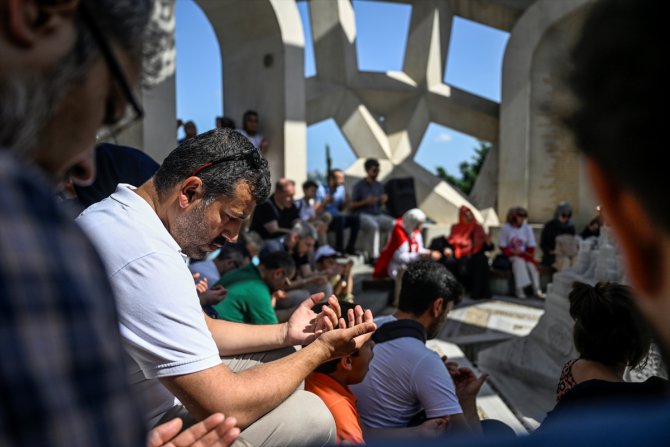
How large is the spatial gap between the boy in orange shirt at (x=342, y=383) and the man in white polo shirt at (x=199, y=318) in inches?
7.5

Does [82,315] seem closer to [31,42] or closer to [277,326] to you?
[31,42]

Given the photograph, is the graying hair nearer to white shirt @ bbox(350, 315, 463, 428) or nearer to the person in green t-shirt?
white shirt @ bbox(350, 315, 463, 428)

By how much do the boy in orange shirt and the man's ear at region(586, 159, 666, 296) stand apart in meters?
1.66

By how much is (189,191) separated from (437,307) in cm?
157

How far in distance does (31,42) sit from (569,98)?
1.79ft

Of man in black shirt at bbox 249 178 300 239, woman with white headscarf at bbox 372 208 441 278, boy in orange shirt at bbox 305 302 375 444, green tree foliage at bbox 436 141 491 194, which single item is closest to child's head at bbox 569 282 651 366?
Answer: boy in orange shirt at bbox 305 302 375 444

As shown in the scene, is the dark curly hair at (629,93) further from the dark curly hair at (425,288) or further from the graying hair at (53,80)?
the dark curly hair at (425,288)

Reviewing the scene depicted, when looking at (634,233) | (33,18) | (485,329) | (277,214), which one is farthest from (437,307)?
(485,329)

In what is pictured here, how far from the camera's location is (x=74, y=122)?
0.69 meters

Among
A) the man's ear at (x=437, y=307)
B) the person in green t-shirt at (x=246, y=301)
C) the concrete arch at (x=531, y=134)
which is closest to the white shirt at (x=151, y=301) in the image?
the man's ear at (x=437, y=307)

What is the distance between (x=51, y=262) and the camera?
497mm

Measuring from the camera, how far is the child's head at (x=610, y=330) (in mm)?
2229

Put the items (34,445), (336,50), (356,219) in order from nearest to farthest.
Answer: (34,445) → (356,219) → (336,50)

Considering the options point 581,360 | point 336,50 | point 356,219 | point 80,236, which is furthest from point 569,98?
point 336,50
